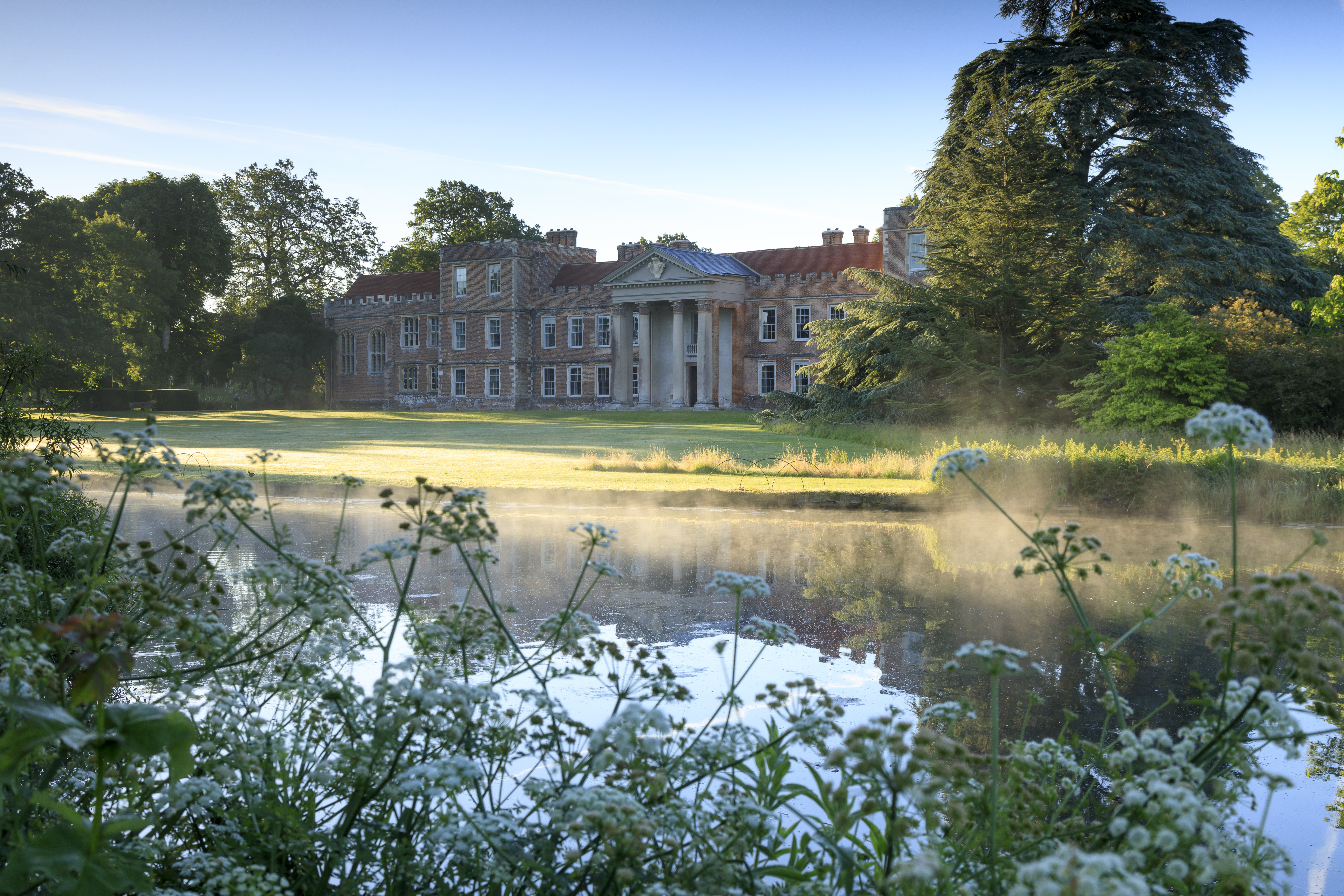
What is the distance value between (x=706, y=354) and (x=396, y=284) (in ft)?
80.0

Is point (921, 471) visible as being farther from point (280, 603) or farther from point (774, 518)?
point (280, 603)

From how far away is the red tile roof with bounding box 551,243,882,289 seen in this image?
159 feet

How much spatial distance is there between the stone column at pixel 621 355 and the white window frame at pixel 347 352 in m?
19.2

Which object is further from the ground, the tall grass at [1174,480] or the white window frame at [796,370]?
the white window frame at [796,370]

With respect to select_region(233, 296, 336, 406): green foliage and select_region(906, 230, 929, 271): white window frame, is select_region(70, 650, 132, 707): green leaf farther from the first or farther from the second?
select_region(233, 296, 336, 406): green foliage

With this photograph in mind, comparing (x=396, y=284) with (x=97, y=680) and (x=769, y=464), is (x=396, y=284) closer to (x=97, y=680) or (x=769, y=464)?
(x=769, y=464)

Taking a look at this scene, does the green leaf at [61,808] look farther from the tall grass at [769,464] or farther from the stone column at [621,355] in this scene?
the stone column at [621,355]

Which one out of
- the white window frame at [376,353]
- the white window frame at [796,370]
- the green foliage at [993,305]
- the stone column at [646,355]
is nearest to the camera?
the green foliage at [993,305]

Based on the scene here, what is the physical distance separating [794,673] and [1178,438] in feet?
44.7

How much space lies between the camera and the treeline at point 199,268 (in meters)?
43.0

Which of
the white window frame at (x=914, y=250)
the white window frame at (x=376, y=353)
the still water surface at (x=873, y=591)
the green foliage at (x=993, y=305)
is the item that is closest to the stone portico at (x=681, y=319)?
the white window frame at (x=914, y=250)

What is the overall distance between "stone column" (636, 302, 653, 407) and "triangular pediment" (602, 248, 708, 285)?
1.61 m

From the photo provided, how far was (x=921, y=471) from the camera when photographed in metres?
15.9

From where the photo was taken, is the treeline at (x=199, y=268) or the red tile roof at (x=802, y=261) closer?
the treeline at (x=199, y=268)
